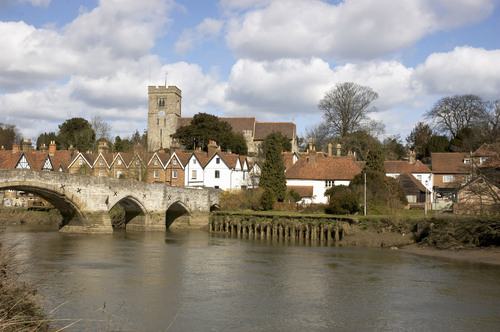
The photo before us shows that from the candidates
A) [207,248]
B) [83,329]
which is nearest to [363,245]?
[207,248]

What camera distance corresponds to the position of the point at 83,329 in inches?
554

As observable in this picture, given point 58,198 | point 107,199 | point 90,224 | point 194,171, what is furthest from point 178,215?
point 58,198

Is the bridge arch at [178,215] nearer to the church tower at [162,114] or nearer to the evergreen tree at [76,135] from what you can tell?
the evergreen tree at [76,135]

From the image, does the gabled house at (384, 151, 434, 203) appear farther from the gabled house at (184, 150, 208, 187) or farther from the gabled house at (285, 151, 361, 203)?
the gabled house at (184, 150, 208, 187)

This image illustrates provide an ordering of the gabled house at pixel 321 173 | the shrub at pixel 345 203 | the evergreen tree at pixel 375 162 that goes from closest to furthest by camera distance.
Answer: the shrub at pixel 345 203, the evergreen tree at pixel 375 162, the gabled house at pixel 321 173

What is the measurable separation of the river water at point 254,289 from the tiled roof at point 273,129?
5105 centimetres

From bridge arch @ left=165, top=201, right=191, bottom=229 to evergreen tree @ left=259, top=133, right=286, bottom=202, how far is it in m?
7.92

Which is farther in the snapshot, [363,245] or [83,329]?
[363,245]

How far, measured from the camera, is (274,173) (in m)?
51.3

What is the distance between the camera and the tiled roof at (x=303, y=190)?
177 feet

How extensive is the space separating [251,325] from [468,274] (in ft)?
46.2

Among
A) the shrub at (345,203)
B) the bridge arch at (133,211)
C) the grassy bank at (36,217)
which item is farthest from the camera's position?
the grassy bank at (36,217)

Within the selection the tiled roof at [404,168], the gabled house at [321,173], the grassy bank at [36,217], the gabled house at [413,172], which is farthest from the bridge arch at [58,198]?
the tiled roof at [404,168]

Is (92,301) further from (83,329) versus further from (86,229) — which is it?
(86,229)
